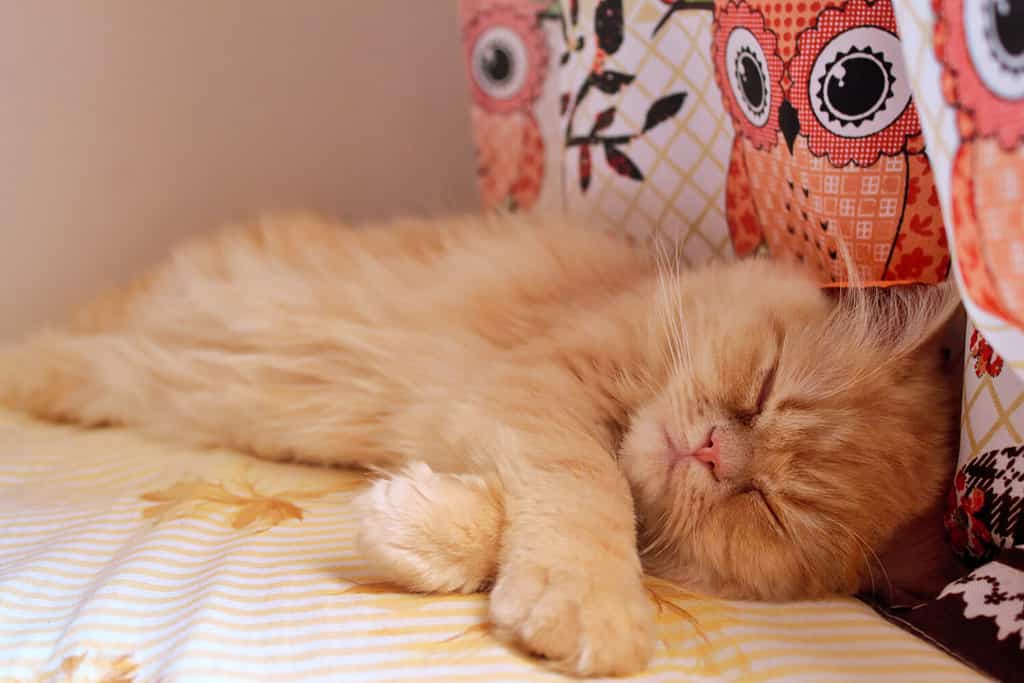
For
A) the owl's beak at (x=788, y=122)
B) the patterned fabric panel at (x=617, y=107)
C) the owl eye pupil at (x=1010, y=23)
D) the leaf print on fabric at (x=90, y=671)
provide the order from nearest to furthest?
1. the owl eye pupil at (x=1010, y=23)
2. the leaf print on fabric at (x=90, y=671)
3. the owl's beak at (x=788, y=122)
4. the patterned fabric panel at (x=617, y=107)

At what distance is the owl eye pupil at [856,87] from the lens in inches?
43.3

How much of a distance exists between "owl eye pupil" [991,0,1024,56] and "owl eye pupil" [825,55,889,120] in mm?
434

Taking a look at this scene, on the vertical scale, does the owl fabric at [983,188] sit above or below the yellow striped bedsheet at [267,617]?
above

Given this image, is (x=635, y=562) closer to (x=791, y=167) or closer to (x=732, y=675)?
(x=732, y=675)

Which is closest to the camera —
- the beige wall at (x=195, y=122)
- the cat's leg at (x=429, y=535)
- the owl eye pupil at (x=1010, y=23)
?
the owl eye pupil at (x=1010, y=23)

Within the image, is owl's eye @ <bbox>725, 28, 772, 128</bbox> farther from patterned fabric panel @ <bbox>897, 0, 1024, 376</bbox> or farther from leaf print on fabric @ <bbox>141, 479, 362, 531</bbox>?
leaf print on fabric @ <bbox>141, 479, 362, 531</bbox>

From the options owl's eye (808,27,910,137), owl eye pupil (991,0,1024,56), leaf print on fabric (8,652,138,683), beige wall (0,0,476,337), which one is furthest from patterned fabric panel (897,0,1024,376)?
beige wall (0,0,476,337)

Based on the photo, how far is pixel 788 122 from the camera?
120 centimetres

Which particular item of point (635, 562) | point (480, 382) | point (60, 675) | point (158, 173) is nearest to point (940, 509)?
point (635, 562)

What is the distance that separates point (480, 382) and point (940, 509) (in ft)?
2.06

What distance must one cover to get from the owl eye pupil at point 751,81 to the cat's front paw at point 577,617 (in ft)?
2.37

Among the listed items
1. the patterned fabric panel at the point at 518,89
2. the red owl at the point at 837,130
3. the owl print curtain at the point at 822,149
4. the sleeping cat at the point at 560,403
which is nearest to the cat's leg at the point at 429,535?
the sleeping cat at the point at 560,403

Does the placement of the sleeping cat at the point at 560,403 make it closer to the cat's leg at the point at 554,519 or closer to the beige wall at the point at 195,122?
the cat's leg at the point at 554,519

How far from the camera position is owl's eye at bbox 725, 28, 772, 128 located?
1.23 m
